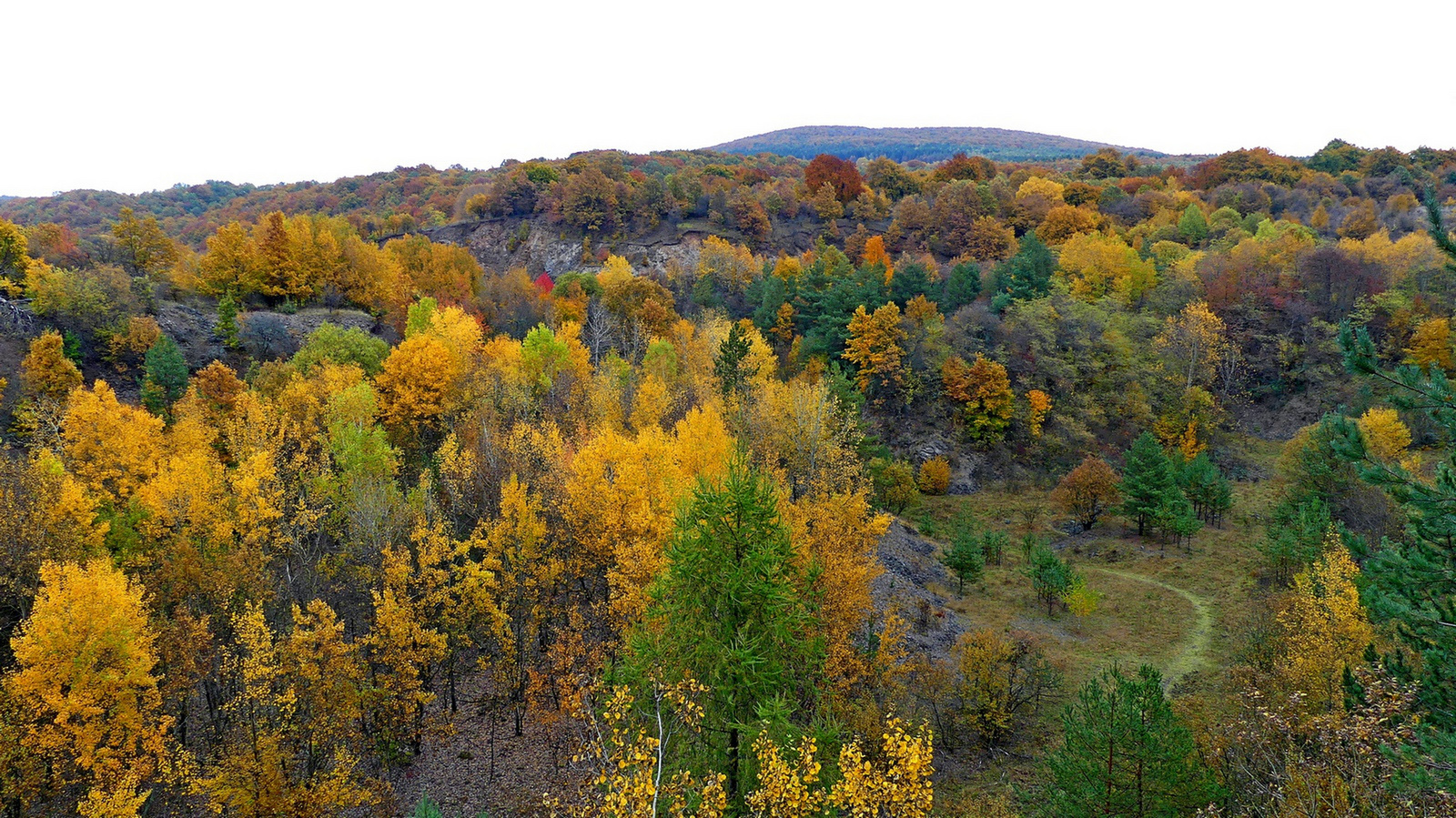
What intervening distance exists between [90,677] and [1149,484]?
169ft

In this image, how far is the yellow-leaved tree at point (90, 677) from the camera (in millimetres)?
19078

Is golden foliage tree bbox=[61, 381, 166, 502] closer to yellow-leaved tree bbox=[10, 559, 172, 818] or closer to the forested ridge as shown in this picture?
the forested ridge

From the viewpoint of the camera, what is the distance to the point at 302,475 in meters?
31.6

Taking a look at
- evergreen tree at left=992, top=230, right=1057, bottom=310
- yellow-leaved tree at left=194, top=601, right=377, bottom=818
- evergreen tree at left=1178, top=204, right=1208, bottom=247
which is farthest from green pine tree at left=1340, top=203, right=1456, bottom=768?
evergreen tree at left=1178, top=204, right=1208, bottom=247

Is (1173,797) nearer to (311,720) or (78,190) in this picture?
(311,720)

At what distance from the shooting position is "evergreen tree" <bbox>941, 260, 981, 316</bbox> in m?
64.4

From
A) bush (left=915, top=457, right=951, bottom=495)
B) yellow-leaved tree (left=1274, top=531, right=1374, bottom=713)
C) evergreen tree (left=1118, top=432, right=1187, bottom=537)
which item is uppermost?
yellow-leaved tree (left=1274, top=531, right=1374, bottom=713)

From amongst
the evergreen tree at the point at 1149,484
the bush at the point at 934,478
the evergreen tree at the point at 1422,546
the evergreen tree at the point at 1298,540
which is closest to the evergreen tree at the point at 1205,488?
the evergreen tree at the point at 1149,484

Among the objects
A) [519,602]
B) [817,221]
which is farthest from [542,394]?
[817,221]

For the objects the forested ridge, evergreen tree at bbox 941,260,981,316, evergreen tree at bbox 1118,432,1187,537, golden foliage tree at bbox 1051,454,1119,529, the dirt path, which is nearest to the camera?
the forested ridge

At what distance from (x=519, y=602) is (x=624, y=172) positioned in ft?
293

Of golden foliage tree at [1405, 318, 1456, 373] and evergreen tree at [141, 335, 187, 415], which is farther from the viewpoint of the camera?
golden foliage tree at [1405, 318, 1456, 373]

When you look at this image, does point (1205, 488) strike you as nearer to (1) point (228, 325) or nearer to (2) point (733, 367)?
(2) point (733, 367)

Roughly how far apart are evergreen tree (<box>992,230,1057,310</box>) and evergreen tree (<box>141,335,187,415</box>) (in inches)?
2380
